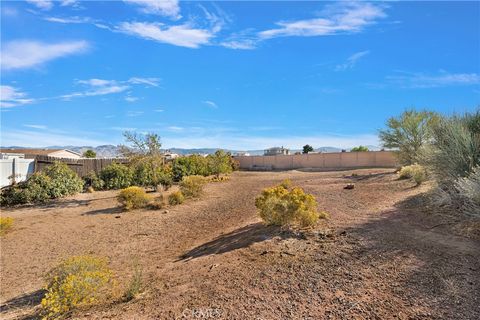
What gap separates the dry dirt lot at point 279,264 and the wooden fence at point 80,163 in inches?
373

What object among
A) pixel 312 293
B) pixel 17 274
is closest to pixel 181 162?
pixel 17 274

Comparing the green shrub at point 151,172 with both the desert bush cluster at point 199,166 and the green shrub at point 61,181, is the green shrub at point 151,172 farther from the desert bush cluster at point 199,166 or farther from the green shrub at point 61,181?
the green shrub at point 61,181

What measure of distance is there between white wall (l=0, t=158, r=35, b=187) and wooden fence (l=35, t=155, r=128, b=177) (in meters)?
0.46

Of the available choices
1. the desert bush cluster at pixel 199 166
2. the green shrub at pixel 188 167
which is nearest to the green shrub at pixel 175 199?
the green shrub at pixel 188 167

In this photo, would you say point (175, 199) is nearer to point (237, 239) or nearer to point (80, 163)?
point (237, 239)

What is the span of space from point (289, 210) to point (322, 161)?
33464mm

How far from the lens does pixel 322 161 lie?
38906 mm

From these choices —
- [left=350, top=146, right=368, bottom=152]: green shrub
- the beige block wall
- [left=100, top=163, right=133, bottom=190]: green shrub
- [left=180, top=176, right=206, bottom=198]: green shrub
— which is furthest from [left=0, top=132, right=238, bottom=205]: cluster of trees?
[left=350, top=146, right=368, bottom=152]: green shrub

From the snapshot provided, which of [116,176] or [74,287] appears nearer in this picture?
[74,287]

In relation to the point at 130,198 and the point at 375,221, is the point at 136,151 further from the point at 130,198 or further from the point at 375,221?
the point at 375,221

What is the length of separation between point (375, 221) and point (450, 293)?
11.1 ft

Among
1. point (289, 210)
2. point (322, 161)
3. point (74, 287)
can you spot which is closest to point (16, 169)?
point (74, 287)

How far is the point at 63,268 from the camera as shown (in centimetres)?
498

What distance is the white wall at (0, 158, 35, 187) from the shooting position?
15.5 meters
